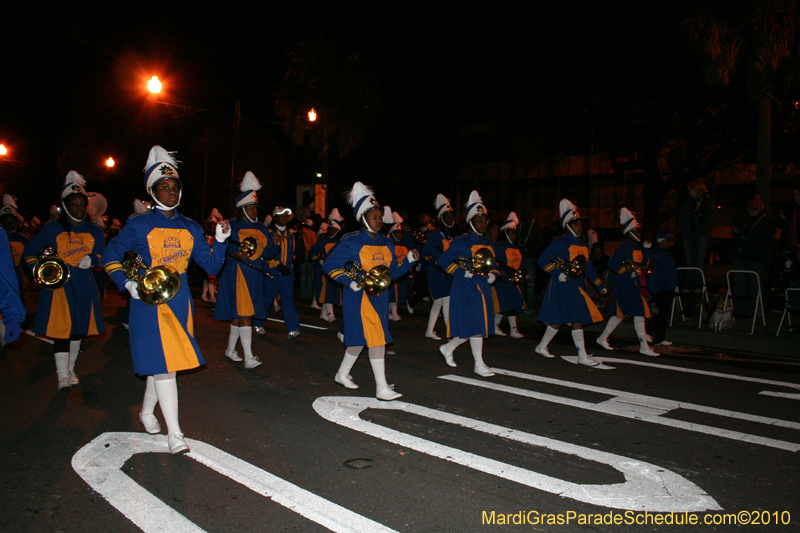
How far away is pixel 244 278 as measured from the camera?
316 inches

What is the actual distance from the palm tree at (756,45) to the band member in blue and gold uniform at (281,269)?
10181 mm

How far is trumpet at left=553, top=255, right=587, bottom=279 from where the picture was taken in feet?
26.1

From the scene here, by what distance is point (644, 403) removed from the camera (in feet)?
20.0

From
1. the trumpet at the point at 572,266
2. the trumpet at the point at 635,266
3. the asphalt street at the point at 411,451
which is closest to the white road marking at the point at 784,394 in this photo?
the asphalt street at the point at 411,451

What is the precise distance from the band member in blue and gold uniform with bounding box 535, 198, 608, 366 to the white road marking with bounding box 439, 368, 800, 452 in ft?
3.78

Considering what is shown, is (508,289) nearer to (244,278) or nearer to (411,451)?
(244,278)

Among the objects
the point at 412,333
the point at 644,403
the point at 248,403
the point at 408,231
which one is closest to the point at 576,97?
the point at 408,231

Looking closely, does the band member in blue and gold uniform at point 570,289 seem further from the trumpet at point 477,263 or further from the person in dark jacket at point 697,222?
the person in dark jacket at point 697,222

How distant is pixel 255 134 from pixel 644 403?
31890 millimetres

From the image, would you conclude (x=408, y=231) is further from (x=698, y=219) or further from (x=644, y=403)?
(x=644, y=403)

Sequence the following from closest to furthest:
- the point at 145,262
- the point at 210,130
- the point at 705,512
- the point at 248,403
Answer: the point at 705,512 < the point at 145,262 < the point at 248,403 < the point at 210,130

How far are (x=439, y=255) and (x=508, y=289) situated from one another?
1.42 m

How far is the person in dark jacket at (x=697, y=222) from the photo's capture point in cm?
1259

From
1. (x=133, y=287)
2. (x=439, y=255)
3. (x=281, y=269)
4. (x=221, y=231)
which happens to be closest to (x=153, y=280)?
(x=133, y=287)
